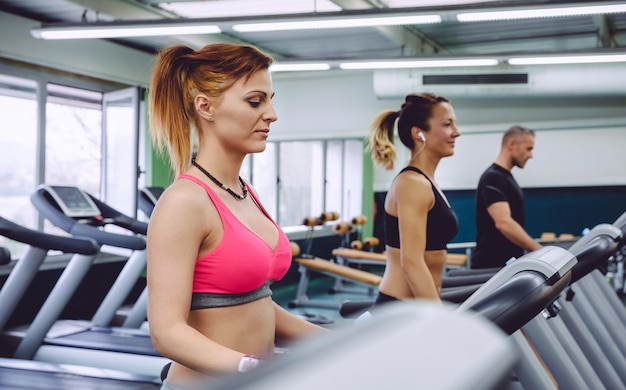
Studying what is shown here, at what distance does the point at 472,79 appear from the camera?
8.70 meters

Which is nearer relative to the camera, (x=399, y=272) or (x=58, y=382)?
(x=399, y=272)

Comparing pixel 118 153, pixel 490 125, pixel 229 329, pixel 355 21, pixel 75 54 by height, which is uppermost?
pixel 75 54

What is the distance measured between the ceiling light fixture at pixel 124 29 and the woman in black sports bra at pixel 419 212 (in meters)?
3.35

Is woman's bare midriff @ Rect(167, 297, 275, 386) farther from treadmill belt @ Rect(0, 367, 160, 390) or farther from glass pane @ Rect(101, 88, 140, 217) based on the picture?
glass pane @ Rect(101, 88, 140, 217)

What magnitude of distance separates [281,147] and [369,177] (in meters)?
1.72

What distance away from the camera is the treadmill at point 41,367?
3938 millimetres

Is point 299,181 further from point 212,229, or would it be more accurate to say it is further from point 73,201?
point 212,229

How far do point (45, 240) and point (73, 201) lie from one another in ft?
2.79

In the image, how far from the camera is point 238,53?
4.55ft

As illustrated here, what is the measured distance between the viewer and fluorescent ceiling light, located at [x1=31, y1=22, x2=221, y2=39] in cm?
560

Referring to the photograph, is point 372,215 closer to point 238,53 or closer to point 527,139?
point 527,139

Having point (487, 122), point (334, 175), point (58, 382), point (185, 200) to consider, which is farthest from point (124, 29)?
point (487, 122)

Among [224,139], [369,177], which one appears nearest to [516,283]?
[224,139]

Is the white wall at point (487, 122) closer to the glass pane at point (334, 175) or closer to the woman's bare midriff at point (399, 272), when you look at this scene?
the glass pane at point (334, 175)
